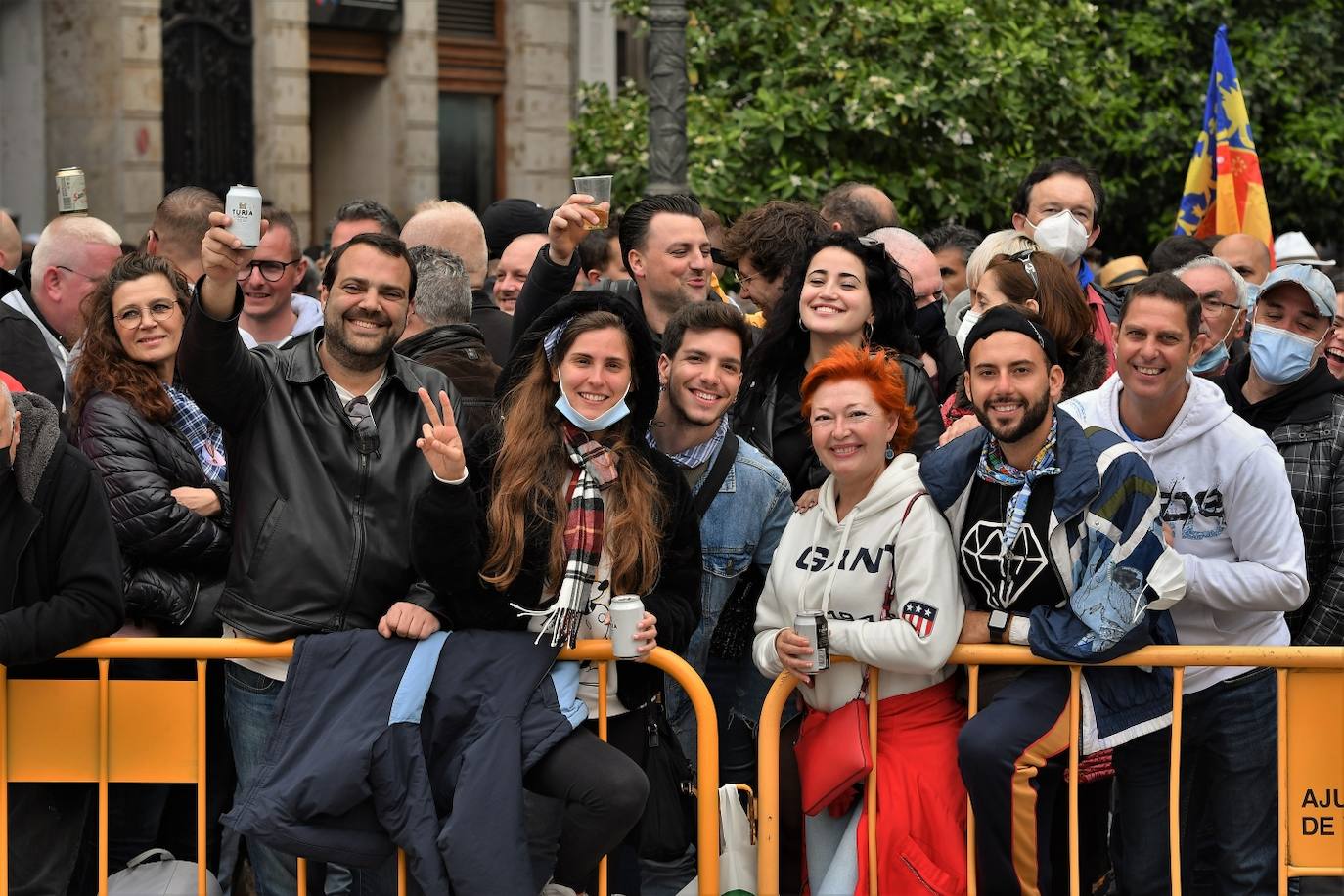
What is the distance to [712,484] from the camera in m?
5.09

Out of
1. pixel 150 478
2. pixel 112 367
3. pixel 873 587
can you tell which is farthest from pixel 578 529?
pixel 112 367

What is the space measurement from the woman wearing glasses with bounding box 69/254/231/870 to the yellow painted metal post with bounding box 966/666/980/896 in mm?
2223

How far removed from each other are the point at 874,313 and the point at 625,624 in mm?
1790

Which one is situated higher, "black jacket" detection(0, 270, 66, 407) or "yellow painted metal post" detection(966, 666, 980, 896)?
"black jacket" detection(0, 270, 66, 407)

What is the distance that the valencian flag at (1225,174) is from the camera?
364 inches

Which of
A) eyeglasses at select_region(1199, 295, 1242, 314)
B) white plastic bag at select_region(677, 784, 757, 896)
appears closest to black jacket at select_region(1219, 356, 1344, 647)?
eyeglasses at select_region(1199, 295, 1242, 314)

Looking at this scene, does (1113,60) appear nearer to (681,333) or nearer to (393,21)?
(393,21)

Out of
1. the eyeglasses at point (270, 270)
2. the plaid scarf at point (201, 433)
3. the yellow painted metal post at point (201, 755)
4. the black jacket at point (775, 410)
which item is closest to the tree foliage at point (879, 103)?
the eyeglasses at point (270, 270)

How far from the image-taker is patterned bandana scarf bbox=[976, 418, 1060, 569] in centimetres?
453

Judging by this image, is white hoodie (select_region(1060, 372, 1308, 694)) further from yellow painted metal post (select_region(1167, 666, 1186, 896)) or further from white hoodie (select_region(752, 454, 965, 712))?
white hoodie (select_region(752, 454, 965, 712))

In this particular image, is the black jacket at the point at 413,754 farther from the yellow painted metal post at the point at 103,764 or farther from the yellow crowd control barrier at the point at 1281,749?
the yellow crowd control barrier at the point at 1281,749

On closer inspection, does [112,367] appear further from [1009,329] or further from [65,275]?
[1009,329]

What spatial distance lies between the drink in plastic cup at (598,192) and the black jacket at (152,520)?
1400 millimetres

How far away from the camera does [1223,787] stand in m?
4.86
